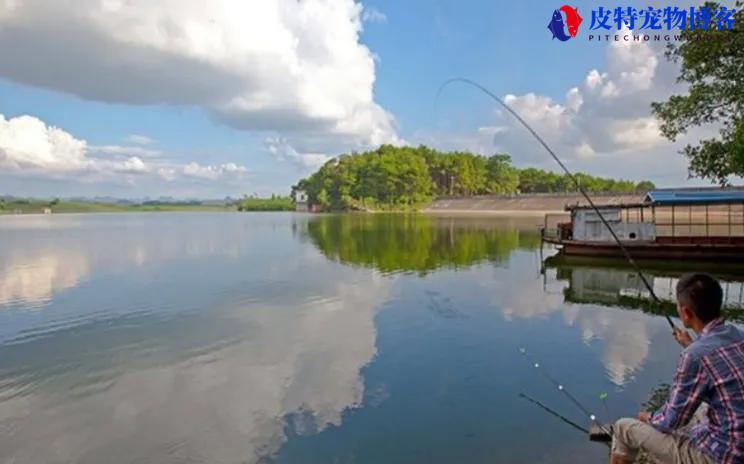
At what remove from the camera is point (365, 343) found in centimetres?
1219

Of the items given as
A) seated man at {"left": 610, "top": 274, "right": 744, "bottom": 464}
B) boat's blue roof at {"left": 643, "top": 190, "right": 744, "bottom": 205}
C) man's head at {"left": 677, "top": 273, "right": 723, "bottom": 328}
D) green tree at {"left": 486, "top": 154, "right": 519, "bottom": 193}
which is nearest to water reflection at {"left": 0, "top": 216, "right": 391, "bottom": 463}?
seated man at {"left": 610, "top": 274, "right": 744, "bottom": 464}

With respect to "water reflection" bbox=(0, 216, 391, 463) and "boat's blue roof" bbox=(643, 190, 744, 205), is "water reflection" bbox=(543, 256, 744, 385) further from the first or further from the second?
"water reflection" bbox=(0, 216, 391, 463)

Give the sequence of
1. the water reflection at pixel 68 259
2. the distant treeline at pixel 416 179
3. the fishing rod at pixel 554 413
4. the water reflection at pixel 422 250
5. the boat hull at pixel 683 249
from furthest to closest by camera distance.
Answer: the distant treeline at pixel 416 179 < the water reflection at pixel 422 250 < the boat hull at pixel 683 249 < the water reflection at pixel 68 259 < the fishing rod at pixel 554 413

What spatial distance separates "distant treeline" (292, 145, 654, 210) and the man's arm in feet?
394

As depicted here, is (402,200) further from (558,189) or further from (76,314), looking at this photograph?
(76,314)

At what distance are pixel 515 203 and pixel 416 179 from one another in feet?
83.6

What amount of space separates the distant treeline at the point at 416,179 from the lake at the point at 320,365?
10344cm

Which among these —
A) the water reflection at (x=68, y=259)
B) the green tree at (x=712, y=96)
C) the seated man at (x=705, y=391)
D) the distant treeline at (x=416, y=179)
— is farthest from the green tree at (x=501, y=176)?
the seated man at (x=705, y=391)

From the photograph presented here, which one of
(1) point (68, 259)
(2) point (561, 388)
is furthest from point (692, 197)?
(1) point (68, 259)

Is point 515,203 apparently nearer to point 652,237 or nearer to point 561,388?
point 652,237

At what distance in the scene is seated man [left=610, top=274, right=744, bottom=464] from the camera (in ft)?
10.5

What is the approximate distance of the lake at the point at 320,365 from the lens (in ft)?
23.4

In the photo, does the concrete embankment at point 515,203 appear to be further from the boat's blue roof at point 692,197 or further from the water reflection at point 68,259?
the water reflection at point 68,259

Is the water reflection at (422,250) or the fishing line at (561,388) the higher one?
the water reflection at (422,250)
